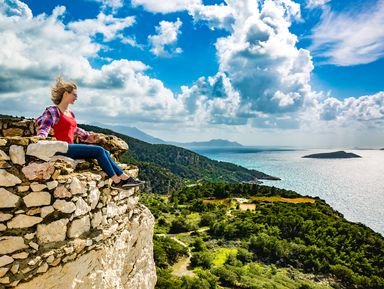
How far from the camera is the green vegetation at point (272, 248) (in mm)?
38250

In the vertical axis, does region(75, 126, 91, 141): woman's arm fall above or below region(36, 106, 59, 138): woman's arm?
below

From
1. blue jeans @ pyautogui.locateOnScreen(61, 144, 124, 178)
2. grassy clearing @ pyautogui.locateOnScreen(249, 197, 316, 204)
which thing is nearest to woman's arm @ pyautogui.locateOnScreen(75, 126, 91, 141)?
blue jeans @ pyautogui.locateOnScreen(61, 144, 124, 178)

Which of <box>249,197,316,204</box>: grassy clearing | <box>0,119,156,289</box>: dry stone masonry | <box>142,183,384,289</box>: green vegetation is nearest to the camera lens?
<box>0,119,156,289</box>: dry stone masonry

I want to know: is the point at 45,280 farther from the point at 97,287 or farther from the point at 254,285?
the point at 254,285

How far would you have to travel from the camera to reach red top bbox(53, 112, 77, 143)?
18.1 feet

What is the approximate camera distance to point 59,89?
18.3ft

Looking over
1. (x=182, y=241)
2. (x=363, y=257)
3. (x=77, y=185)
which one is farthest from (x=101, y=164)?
(x=363, y=257)

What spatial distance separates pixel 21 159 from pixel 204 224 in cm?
6197

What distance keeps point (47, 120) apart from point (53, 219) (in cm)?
176

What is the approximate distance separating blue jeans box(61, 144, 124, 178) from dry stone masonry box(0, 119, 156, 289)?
129mm

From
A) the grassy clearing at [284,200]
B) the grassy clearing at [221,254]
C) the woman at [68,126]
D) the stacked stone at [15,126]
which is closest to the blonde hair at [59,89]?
the woman at [68,126]

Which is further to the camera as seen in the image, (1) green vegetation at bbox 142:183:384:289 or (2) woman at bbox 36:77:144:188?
(1) green vegetation at bbox 142:183:384:289

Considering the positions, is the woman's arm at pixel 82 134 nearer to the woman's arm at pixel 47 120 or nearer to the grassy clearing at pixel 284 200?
the woman's arm at pixel 47 120

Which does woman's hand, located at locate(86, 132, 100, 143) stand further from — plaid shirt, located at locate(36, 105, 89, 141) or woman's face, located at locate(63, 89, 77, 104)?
plaid shirt, located at locate(36, 105, 89, 141)
